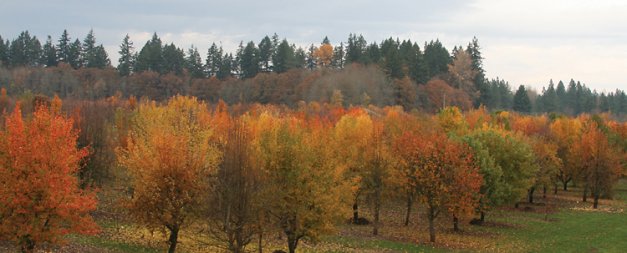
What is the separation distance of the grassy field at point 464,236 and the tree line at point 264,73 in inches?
2458

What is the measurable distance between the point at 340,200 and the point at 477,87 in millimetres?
120015

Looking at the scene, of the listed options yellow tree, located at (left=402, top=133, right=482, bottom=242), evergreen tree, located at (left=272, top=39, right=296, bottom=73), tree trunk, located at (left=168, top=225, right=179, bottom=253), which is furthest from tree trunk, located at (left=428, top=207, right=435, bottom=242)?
evergreen tree, located at (left=272, top=39, right=296, bottom=73)

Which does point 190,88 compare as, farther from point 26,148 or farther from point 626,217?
point 26,148

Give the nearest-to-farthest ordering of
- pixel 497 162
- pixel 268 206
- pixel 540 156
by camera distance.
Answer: pixel 268 206, pixel 497 162, pixel 540 156

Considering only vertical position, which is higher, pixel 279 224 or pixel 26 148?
pixel 26 148

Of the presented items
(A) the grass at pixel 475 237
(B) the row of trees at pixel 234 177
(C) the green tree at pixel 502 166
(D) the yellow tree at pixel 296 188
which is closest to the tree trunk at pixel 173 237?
(B) the row of trees at pixel 234 177

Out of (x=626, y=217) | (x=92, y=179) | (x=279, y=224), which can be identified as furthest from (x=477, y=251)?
(x=92, y=179)

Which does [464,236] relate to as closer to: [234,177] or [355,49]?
[234,177]

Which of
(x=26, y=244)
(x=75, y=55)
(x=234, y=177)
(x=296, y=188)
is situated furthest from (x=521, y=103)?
(x=26, y=244)

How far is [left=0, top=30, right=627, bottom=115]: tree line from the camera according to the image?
124562mm

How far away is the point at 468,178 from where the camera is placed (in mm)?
41938

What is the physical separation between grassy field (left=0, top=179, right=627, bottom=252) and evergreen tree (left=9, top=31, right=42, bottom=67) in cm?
13481

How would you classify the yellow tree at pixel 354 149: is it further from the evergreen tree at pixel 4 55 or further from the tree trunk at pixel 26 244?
the evergreen tree at pixel 4 55

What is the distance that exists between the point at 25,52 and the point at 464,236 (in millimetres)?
148542
